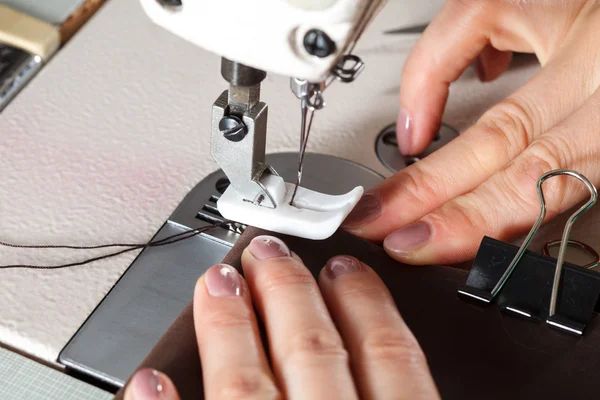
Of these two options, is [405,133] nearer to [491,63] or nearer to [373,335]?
[491,63]

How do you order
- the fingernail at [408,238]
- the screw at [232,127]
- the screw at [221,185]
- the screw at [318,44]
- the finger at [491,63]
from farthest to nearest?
the finger at [491,63] < the screw at [221,185] < the fingernail at [408,238] < the screw at [232,127] < the screw at [318,44]

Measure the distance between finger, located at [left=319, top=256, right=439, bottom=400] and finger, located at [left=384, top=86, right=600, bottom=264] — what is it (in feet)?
0.25

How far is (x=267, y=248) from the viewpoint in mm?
729

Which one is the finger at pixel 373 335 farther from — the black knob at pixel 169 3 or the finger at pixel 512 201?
the black knob at pixel 169 3

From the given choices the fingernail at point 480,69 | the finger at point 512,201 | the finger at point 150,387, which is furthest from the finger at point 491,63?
the finger at point 150,387

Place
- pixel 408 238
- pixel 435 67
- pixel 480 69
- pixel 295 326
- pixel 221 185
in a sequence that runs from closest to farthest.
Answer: pixel 295 326, pixel 408 238, pixel 221 185, pixel 435 67, pixel 480 69

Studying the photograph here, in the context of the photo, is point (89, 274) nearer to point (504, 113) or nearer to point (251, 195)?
point (251, 195)

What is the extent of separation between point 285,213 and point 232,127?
129mm

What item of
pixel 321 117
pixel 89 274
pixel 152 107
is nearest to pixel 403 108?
pixel 321 117

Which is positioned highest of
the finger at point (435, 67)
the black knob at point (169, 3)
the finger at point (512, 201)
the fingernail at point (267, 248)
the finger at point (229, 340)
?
the finger at point (435, 67)

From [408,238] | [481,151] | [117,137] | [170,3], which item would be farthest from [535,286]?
[117,137]

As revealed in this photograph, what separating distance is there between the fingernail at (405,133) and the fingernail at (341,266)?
0.32m

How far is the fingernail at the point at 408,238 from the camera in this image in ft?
2.58

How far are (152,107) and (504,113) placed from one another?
0.50 meters
